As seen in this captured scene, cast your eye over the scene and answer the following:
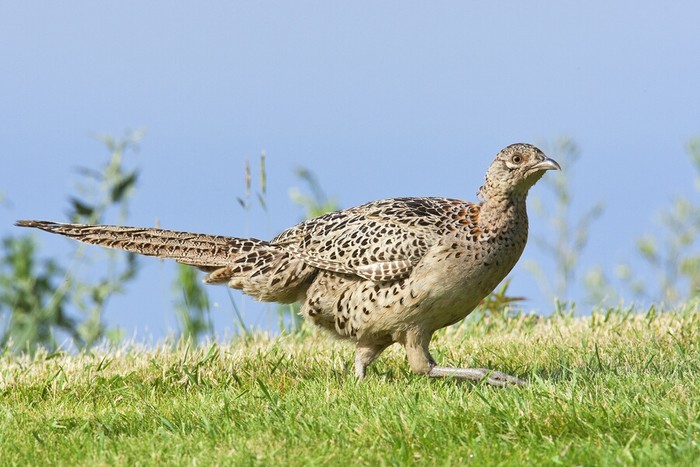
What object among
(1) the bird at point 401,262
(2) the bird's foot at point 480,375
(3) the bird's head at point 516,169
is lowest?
(2) the bird's foot at point 480,375

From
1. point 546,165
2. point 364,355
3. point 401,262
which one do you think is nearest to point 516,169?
point 546,165

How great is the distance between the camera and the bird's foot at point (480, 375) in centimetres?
643

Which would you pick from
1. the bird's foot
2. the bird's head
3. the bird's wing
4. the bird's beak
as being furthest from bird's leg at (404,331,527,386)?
the bird's beak

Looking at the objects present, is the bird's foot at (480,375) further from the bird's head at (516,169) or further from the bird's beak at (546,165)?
the bird's beak at (546,165)

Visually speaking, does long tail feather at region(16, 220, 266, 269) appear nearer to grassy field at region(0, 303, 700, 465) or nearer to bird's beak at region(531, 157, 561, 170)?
grassy field at region(0, 303, 700, 465)

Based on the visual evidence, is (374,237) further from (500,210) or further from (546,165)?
(546,165)

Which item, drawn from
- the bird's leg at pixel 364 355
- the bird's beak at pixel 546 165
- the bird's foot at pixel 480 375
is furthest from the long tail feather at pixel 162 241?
the bird's beak at pixel 546 165

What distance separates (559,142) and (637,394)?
8.10m

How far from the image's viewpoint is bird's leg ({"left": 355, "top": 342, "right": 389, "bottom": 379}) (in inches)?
273

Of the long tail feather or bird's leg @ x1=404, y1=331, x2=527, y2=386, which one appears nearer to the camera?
bird's leg @ x1=404, y1=331, x2=527, y2=386

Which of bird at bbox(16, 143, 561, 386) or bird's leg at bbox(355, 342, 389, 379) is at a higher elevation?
bird at bbox(16, 143, 561, 386)

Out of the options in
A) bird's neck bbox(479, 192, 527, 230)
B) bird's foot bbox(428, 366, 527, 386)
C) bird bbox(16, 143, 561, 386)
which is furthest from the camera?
bird's neck bbox(479, 192, 527, 230)

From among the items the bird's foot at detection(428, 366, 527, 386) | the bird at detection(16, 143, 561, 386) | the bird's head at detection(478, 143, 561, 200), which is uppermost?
the bird's head at detection(478, 143, 561, 200)

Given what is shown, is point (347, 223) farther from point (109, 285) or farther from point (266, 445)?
point (109, 285)
